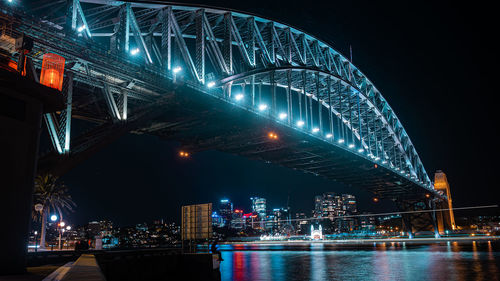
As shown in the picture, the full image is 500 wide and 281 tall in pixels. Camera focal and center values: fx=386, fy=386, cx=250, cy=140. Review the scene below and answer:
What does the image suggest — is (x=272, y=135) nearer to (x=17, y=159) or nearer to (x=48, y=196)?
(x=48, y=196)

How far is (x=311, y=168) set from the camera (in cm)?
6812

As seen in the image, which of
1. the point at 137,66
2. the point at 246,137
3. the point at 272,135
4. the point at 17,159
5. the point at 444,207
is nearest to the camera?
the point at 17,159

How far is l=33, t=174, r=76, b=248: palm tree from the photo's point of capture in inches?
1266

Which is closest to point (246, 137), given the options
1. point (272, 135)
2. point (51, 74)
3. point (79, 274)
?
point (272, 135)

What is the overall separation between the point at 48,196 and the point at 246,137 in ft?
66.0

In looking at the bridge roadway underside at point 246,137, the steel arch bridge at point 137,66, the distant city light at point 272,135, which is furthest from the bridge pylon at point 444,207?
the distant city light at point 272,135

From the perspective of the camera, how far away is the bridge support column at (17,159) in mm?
11438

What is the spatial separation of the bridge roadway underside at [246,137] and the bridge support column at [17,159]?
14.8m

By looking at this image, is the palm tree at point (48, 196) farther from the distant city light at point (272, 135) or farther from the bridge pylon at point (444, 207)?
the bridge pylon at point (444, 207)

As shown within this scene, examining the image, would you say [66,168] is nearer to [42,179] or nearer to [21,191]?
[21,191]

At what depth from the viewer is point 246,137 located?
4269 centimetres

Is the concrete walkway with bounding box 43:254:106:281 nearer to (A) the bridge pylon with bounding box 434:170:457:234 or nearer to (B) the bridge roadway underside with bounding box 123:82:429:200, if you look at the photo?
(B) the bridge roadway underside with bounding box 123:82:429:200

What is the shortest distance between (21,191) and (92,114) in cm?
1904

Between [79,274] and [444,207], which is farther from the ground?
[444,207]
